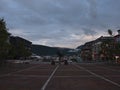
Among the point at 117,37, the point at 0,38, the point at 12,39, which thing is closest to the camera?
the point at 0,38

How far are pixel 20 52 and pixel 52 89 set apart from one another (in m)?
130

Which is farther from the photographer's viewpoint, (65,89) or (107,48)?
(107,48)

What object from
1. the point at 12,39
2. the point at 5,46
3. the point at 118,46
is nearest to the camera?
the point at 5,46

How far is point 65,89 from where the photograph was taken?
66.7 feet

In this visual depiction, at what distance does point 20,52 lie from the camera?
14950 cm

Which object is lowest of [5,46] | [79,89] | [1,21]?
[79,89]

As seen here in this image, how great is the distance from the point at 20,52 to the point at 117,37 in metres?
44.1

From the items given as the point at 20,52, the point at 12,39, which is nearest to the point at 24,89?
the point at 20,52

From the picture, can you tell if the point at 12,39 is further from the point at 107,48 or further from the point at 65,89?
the point at 65,89

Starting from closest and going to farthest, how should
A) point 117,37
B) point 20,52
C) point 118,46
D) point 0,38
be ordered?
1. point 0,38
2. point 118,46
3. point 20,52
4. point 117,37

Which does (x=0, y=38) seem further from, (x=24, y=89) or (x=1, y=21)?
(x=24, y=89)

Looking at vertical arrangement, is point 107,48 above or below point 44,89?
above

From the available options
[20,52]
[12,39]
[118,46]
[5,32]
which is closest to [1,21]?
[5,32]

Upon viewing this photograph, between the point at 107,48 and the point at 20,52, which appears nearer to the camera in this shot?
the point at 107,48
